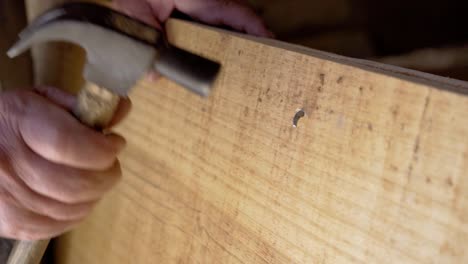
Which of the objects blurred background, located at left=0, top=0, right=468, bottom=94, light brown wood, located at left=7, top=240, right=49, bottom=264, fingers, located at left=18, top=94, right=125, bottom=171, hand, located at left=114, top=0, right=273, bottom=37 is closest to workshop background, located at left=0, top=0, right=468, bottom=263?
blurred background, located at left=0, top=0, right=468, bottom=94

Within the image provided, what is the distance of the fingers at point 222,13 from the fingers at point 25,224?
0.37m

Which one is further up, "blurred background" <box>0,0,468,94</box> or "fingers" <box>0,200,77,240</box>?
"blurred background" <box>0,0,468,94</box>

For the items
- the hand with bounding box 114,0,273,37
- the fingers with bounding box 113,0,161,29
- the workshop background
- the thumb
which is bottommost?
the thumb

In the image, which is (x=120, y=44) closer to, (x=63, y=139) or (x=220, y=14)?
(x=63, y=139)

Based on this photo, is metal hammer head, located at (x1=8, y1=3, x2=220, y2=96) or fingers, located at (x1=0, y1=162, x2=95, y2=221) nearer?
metal hammer head, located at (x1=8, y1=3, x2=220, y2=96)

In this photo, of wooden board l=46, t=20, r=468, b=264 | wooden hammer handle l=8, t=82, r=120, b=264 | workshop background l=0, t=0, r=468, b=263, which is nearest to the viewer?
wooden board l=46, t=20, r=468, b=264

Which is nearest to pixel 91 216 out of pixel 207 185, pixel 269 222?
pixel 207 185

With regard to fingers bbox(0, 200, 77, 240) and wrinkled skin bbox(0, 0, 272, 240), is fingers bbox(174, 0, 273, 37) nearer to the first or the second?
wrinkled skin bbox(0, 0, 272, 240)

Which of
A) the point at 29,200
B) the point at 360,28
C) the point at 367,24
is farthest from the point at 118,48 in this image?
the point at 367,24

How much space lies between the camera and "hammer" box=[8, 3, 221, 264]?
1.44 feet

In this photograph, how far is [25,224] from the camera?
1.99 ft

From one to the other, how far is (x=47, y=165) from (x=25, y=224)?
0.34 ft

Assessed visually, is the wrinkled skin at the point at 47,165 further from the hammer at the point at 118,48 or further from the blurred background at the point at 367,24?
the blurred background at the point at 367,24

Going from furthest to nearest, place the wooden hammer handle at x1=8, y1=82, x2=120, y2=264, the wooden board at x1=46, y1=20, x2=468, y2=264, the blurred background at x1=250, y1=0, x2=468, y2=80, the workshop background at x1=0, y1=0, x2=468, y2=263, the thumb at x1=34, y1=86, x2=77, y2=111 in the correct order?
the blurred background at x1=250, y1=0, x2=468, y2=80 → the workshop background at x1=0, y1=0, x2=468, y2=263 → the thumb at x1=34, y1=86, x2=77, y2=111 → the wooden hammer handle at x1=8, y1=82, x2=120, y2=264 → the wooden board at x1=46, y1=20, x2=468, y2=264
